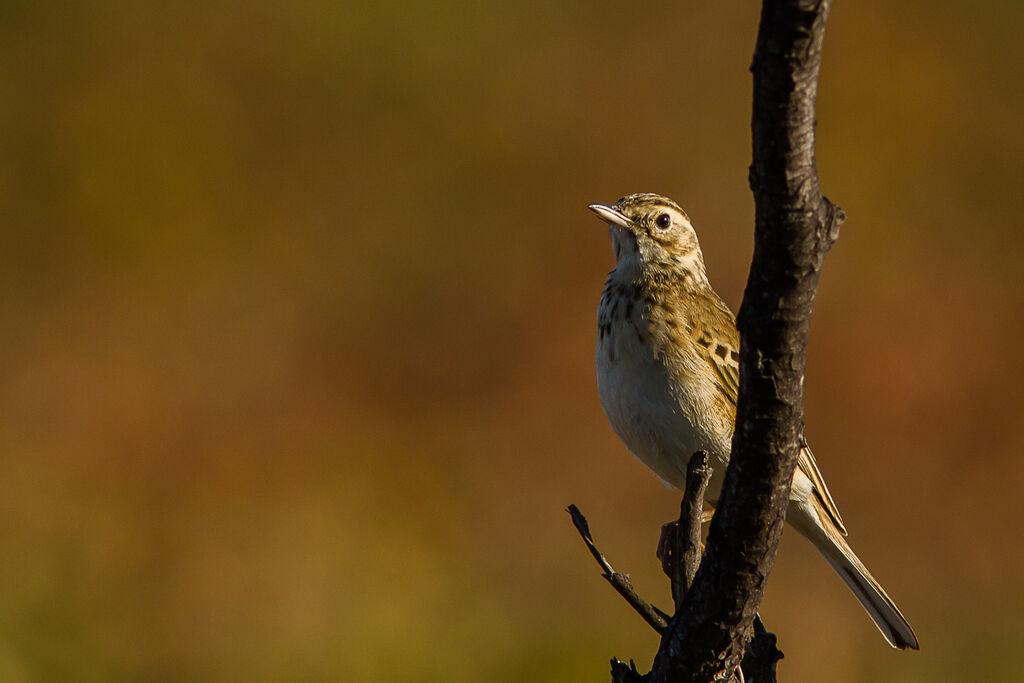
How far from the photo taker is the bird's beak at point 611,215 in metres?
5.27

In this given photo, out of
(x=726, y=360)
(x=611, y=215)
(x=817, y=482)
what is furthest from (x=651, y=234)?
(x=817, y=482)

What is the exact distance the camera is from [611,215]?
17.4 feet

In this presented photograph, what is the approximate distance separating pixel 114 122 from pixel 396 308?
3362 millimetres

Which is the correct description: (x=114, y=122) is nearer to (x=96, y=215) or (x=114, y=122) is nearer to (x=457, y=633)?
(x=96, y=215)

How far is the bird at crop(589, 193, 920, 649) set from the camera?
185 inches

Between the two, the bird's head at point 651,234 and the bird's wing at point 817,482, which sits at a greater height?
the bird's head at point 651,234

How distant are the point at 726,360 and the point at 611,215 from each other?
834 millimetres

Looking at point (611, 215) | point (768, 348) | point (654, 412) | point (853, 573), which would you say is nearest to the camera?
point (768, 348)

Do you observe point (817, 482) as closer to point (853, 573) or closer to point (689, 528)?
point (853, 573)

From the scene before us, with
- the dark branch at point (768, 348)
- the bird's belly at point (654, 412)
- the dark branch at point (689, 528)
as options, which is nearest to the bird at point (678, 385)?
the bird's belly at point (654, 412)

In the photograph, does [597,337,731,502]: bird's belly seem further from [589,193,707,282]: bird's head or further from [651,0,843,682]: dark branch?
[651,0,843,682]: dark branch

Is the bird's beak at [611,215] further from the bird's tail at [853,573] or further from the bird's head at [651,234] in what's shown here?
the bird's tail at [853,573]

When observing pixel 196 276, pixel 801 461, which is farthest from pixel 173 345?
pixel 801 461

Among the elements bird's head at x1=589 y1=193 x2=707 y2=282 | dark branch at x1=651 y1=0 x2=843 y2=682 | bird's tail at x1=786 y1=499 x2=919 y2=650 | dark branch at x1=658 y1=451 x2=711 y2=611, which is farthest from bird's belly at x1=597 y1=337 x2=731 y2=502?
dark branch at x1=651 y1=0 x2=843 y2=682
